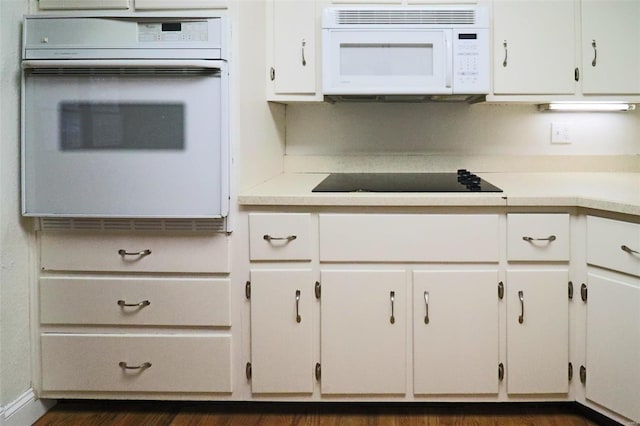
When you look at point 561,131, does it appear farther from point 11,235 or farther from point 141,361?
point 11,235

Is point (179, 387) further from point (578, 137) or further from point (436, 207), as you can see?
point (578, 137)

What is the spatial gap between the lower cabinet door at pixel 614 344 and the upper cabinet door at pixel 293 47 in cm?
136

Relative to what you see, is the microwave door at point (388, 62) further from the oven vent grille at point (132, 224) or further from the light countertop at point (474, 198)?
the oven vent grille at point (132, 224)

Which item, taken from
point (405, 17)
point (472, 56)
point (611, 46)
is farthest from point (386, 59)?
point (611, 46)

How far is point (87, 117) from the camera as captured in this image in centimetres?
188

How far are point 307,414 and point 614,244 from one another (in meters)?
1.17

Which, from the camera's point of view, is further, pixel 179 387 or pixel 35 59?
pixel 179 387

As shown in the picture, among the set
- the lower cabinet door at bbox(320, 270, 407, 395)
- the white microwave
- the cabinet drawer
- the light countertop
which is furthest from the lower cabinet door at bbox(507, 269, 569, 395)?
the cabinet drawer

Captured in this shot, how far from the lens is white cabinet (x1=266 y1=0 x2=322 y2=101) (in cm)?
241

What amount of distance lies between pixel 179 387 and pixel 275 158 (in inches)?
42.0

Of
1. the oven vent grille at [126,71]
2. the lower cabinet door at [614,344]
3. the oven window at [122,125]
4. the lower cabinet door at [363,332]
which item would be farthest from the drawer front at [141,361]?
the lower cabinet door at [614,344]

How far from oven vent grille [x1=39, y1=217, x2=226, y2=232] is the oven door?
0.16 feet

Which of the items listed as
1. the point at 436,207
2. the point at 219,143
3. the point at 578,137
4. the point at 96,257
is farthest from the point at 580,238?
the point at 96,257

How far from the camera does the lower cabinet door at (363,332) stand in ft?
6.41
